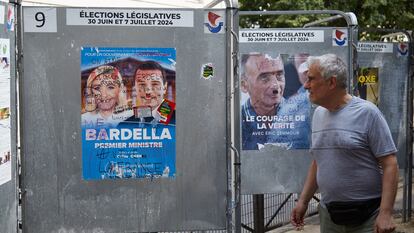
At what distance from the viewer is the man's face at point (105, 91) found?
3.99m

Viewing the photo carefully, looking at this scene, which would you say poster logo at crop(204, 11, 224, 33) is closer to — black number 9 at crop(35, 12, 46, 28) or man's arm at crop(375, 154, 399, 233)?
black number 9 at crop(35, 12, 46, 28)

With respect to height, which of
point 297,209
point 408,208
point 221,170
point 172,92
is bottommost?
point 408,208

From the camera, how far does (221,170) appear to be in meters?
4.19

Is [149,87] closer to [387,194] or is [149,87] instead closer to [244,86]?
[387,194]

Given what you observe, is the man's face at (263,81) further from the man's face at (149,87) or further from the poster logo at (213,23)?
the man's face at (149,87)

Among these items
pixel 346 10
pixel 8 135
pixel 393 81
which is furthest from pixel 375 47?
pixel 346 10

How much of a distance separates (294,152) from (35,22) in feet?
9.39

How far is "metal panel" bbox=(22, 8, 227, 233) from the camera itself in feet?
13.0

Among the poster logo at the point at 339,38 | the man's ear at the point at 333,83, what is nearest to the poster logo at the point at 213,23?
the man's ear at the point at 333,83

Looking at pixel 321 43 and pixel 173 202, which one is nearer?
pixel 173 202

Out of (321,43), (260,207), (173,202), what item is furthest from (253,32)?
(173,202)

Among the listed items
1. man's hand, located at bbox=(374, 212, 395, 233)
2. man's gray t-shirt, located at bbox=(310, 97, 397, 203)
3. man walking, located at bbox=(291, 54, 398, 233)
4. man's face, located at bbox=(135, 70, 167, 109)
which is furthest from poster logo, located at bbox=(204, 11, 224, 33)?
man's hand, located at bbox=(374, 212, 395, 233)

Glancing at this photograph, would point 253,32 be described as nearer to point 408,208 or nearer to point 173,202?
point 173,202

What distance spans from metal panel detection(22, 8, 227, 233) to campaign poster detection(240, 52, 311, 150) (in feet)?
5.61
